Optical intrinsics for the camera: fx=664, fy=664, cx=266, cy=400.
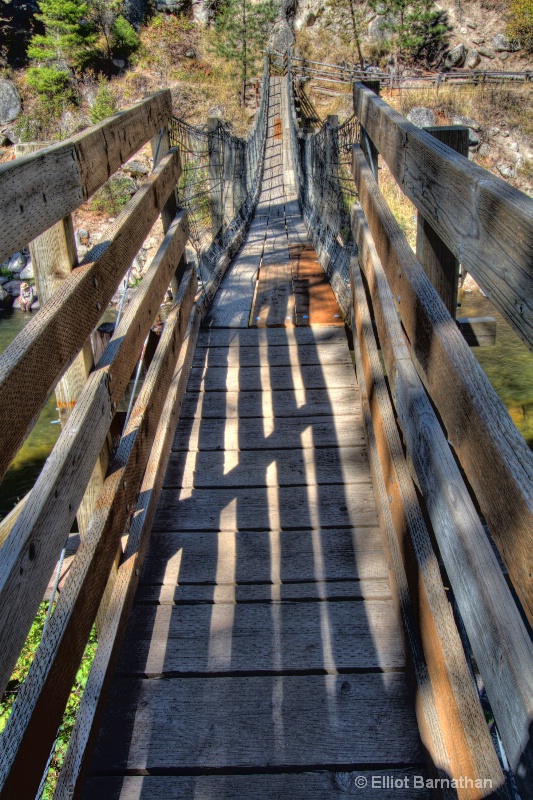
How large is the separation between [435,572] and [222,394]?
1.91 metres

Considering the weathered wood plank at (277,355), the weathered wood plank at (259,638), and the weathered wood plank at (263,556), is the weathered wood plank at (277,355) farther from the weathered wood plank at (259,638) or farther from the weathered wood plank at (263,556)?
the weathered wood plank at (259,638)

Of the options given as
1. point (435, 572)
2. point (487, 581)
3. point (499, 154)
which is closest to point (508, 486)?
point (487, 581)

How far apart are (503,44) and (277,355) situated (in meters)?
Result: 24.7

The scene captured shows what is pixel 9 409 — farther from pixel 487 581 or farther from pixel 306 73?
pixel 306 73

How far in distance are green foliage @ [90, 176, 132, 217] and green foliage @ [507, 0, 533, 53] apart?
14815 millimetres

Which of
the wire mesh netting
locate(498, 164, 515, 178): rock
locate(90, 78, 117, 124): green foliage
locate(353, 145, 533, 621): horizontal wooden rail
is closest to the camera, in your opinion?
locate(353, 145, 533, 621): horizontal wooden rail

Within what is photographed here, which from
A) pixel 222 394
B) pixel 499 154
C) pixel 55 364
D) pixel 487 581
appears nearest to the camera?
pixel 487 581

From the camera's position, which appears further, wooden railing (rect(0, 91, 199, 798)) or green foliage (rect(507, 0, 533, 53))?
green foliage (rect(507, 0, 533, 53))

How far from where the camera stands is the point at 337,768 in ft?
5.02

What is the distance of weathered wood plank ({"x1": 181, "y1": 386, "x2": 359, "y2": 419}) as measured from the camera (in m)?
3.09

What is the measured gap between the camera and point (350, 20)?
24.7m

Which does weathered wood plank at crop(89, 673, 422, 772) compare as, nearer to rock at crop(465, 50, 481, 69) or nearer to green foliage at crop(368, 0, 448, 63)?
green foliage at crop(368, 0, 448, 63)

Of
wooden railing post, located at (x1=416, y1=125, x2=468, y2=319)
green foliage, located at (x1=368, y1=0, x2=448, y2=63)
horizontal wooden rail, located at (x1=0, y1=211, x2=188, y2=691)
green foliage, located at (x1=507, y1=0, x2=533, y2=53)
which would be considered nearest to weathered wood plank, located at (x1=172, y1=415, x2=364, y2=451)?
horizontal wooden rail, located at (x1=0, y1=211, x2=188, y2=691)

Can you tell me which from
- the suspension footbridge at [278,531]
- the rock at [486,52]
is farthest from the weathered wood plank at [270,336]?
the rock at [486,52]
